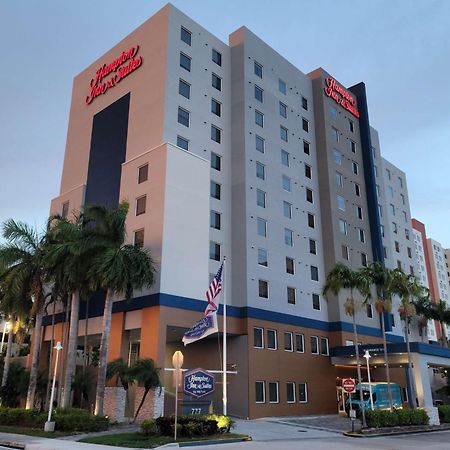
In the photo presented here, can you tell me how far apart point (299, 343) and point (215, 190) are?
47.9 feet

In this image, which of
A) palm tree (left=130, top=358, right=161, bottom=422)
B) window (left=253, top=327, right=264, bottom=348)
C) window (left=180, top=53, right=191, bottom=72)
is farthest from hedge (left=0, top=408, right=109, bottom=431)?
window (left=180, top=53, right=191, bottom=72)

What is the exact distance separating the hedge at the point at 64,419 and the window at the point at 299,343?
18.9 meters

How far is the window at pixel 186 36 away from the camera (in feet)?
138

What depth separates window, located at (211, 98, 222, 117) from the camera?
42812 mm

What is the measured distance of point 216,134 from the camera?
42375 mm

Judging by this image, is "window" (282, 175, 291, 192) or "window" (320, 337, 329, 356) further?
"window" (282, 175, 291, 192)

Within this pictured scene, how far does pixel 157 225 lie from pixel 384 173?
43115mm

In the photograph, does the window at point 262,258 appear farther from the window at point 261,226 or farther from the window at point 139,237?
the window at point 139,237

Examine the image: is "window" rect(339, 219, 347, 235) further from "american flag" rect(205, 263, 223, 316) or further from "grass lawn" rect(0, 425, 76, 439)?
"grass lawn" rect(0, 425, 76, 439)

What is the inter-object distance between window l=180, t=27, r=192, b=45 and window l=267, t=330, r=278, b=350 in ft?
81.8

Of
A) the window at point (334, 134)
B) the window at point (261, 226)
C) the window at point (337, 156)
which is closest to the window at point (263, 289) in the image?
the window at point (261, 226)

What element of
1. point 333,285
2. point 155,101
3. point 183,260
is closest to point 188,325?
point 183,260

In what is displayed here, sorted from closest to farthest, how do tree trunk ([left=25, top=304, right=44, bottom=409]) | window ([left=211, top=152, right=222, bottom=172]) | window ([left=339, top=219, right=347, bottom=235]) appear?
tree trunk ([left=25, top=304, right=44, bottom=409]), window ([left=211, top=152, right=222, bottom=172]), window ([left=339, top=219, right=347, bottom=235])

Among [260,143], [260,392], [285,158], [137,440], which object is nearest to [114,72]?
[260,143]
